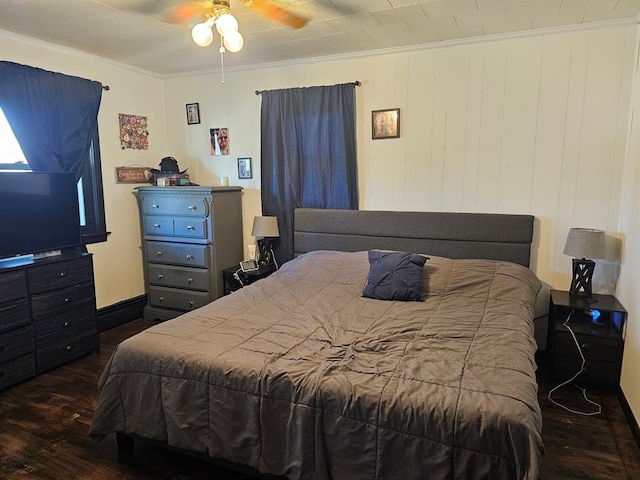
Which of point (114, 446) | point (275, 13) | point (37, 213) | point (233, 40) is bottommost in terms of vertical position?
point (114, 446)

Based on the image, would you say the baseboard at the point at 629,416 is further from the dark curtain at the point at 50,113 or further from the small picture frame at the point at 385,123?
the dark curtain at the point at 50,113

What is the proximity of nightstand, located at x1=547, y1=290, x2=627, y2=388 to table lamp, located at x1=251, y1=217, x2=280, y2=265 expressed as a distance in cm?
237

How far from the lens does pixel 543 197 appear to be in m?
3.29

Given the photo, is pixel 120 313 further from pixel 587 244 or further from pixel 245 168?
pixel 587 244

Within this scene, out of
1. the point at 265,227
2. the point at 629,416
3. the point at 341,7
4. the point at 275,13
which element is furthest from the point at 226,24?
the point at 629,416

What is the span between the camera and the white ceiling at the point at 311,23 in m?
2.66

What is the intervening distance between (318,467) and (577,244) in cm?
230

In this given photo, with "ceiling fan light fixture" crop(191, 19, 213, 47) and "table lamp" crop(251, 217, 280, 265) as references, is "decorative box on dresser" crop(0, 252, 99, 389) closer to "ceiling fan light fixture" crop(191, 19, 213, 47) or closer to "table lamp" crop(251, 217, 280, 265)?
"table lamp" crop(251, 217, 280, 265)

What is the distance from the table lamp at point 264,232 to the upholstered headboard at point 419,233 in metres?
0.20

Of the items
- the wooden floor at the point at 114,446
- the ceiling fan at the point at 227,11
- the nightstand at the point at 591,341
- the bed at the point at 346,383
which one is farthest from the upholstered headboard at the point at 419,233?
the ceiling fan at the point at 227,11

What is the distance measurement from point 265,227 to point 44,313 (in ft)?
6.09

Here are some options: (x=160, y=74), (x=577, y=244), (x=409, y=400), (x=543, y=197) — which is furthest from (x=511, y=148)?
(x=160, y=74)

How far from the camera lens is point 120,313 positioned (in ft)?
13.9

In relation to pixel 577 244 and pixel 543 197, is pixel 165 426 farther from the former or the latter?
pixel 543 197
